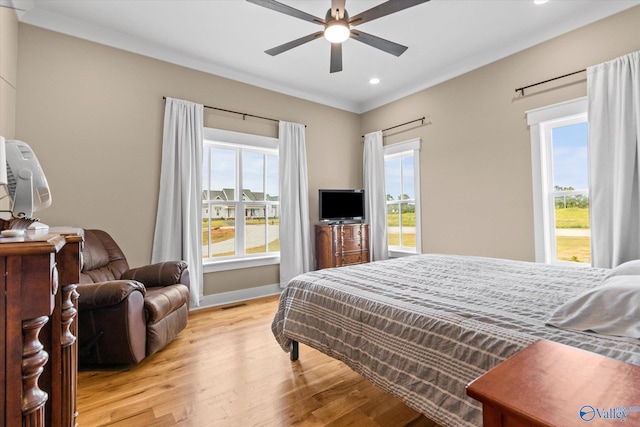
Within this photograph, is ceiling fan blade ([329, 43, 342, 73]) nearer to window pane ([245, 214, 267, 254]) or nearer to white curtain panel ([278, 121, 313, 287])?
white curtain panel ([278, 121, 313, 287])

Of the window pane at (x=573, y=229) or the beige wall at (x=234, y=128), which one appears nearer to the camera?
the beige wall at (x=234, y=128)

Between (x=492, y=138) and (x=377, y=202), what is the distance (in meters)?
1.95

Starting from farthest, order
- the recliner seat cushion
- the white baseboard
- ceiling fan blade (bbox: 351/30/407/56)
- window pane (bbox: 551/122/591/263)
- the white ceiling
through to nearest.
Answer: the white baseboard, window pane (bbox: 551/122/591/263), the white ceiling, ceiling fan blade (bbox: 351/30/407/56), the recliner seat cushion

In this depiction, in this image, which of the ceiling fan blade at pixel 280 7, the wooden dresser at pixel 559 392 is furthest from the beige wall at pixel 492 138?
the wooden dresser at pixel 559 392

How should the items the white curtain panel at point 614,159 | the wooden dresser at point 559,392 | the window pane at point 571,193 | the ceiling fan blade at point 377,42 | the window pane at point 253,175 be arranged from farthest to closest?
1. the window pane at point 253,175
2. the window pane at point 571,193
3. the white curtain panel at point 614,159
4. the ceiling fan blade at point 377,42
5. the wooden dresser at point 559,392

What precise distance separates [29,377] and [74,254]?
57cm

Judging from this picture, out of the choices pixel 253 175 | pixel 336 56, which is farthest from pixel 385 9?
pixel 253 175

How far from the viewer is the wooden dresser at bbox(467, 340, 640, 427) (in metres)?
0.50

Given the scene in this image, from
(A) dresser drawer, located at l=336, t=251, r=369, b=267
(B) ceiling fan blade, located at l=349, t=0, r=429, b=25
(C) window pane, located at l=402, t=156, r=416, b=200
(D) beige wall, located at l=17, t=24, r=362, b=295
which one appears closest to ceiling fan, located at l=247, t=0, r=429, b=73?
(B) ceiling fan blade, located at l=349, t=0, r=429, b=25

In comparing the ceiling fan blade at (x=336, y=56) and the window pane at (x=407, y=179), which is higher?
the ceiling fan blade at (x=336, y=56)

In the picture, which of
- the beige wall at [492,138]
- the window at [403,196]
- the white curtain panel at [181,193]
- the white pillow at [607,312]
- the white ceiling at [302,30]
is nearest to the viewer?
the white pillow at [607,312]

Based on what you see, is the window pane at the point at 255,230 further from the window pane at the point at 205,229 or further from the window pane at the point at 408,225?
the window pane at the point at 408,225

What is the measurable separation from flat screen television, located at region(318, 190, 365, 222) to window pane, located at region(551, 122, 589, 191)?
2.56 metres

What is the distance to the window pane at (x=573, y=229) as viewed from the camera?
3210 mm
